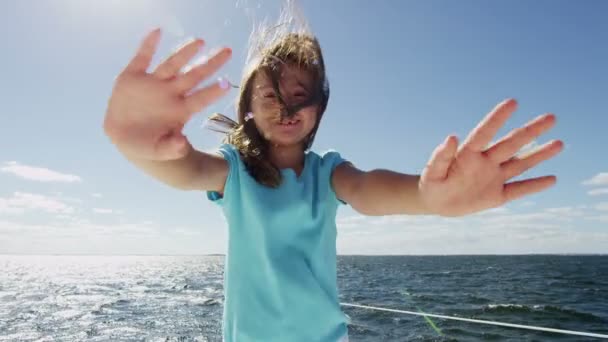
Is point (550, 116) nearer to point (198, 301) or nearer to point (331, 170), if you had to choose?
point (331, 170)

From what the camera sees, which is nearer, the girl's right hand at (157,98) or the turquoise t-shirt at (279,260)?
the girl's right hand at (157,98)

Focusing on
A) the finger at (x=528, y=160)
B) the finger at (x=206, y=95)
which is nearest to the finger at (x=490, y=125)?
the finger at (x=528, y=160)

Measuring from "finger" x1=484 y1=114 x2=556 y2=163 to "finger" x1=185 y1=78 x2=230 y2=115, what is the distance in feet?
2.13

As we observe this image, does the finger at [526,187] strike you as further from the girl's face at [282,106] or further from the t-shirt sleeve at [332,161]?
the girl's face at [282,106]

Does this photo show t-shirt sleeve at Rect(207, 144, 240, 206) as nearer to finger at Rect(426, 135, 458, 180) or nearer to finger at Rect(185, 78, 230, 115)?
finger at Rect(185, 78, 230, 115)

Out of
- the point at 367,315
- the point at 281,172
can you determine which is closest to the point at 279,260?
the point at 281,172

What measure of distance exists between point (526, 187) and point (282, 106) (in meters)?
0.86

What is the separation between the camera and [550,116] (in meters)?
1.00

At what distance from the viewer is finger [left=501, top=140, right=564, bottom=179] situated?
1057 mm

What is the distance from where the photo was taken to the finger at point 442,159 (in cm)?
101

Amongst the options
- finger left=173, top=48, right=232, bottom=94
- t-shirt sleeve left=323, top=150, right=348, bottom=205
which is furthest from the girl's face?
finger left=173, top=48, right=232, bottom=94

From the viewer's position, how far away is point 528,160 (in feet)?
3.50

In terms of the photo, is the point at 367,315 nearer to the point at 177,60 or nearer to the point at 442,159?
the point at 442,159

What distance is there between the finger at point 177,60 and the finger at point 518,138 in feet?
2.43
